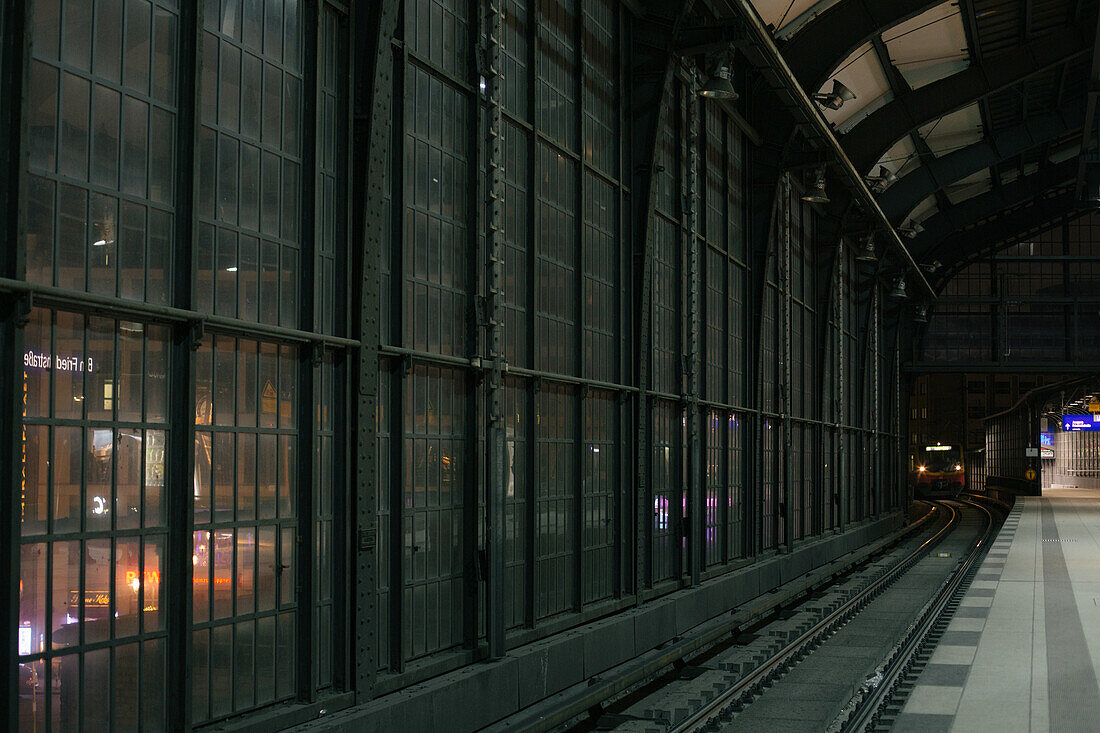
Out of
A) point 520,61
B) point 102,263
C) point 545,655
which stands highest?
point 520,61

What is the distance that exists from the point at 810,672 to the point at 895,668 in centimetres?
154

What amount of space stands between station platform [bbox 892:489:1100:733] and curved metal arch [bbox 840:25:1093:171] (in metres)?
10.9

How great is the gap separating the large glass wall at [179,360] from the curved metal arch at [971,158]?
30.3 metres

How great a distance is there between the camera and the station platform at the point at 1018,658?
39.0 feet

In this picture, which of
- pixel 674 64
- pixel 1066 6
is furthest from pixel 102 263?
pixel 1066 6

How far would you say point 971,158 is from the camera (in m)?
37.3

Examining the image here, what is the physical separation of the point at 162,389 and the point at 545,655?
6.81 m

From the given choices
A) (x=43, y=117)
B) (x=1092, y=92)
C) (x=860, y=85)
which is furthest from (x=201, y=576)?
(x=1092, y=92)

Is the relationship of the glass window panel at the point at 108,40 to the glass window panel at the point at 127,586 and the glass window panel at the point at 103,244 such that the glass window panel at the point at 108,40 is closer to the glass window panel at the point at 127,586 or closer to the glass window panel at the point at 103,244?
the glass window panel at the point at 103,244

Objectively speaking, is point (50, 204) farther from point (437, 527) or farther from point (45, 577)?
point (437, 527)

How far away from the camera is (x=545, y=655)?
13703 millimetres

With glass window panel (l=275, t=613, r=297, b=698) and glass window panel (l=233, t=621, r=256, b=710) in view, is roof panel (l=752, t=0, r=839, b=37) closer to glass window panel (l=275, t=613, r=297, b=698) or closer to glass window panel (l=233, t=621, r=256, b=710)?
glass window panel (l=275, t=613, r=297, b=698)

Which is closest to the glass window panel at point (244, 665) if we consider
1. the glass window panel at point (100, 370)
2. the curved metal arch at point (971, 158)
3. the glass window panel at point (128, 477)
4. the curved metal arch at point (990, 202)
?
the glass window panel at point (128, 477)

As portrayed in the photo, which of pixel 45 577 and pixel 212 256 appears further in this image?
pixel 212 256
